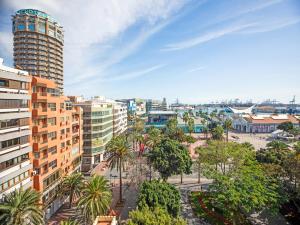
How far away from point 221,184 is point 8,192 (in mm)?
33415

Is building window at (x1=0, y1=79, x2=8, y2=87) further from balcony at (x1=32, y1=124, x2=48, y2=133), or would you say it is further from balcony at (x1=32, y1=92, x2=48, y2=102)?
balcony at (x1=32, y1=124, x2=48, y2=133)

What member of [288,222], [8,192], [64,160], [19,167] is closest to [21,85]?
[19,167]

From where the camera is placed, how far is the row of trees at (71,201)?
2742 cm

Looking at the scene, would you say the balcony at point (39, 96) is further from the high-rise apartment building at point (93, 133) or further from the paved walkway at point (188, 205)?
the paved walkway at point (188, 205)

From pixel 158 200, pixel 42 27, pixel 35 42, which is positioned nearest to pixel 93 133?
pixel 158 200

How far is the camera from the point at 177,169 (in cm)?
5253

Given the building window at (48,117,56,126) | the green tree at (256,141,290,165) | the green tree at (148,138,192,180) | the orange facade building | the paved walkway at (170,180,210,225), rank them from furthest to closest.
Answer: the green tree at (256,141,290,165) → the green tree at (148,138,192,180) → the building window at (48,117,56,126) → the paved walkway at (170,180,210,225) → the orange facade building

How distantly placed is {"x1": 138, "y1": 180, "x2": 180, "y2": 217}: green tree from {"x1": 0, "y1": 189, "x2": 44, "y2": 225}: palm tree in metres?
15.0

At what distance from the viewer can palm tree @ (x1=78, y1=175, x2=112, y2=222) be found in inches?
1406

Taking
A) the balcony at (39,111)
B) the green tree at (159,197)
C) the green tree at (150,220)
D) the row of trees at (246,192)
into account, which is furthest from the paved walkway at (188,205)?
the balcony at (39,111)

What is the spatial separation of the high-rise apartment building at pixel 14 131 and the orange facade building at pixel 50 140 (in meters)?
2.03

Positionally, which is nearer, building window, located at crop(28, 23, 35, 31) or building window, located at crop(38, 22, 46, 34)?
building window, located at crop(28, 23, 35, 31)

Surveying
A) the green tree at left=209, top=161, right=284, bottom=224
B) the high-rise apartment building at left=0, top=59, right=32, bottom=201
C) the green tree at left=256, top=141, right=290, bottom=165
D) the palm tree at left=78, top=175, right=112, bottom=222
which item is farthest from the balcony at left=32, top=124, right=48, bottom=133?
the green tree at left=256, top=141, right=290, bottom=165

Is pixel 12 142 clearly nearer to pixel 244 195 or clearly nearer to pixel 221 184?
pixel 221 184
